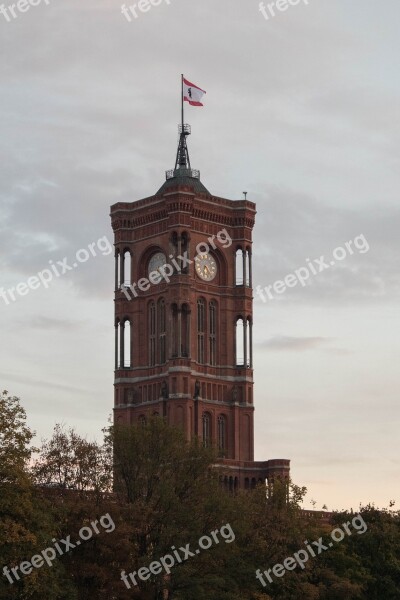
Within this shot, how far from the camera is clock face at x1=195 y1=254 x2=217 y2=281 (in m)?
164

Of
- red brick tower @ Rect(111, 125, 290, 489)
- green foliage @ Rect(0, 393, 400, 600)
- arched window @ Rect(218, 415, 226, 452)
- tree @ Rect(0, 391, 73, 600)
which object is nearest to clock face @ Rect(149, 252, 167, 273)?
red brick tower @ Rect(111, 125, 290, 489)

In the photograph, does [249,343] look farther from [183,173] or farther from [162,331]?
[183,173]

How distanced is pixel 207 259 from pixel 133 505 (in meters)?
79.6

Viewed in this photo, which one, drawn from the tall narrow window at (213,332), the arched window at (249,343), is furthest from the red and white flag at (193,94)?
the arched window at (249,343)

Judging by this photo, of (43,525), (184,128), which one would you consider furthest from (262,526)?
(184,128)

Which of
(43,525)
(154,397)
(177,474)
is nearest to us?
(43,525)

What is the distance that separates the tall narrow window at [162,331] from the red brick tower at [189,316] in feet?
0.37

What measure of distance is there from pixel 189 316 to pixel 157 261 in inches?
342

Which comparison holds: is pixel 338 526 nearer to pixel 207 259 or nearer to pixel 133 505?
pixel 133 505

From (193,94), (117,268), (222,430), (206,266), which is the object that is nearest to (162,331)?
(206,266)

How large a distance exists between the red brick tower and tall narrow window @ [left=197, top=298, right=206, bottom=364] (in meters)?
0.11

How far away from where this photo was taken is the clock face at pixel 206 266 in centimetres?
16400

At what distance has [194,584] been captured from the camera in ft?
286

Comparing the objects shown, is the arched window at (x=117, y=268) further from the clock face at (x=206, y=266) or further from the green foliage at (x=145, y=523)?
the green foliage at (x=145, y=523)
